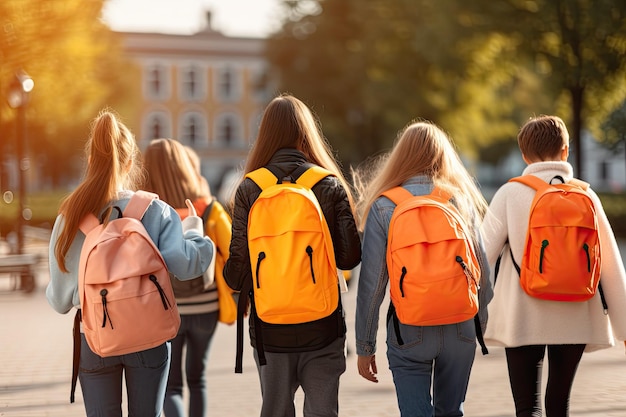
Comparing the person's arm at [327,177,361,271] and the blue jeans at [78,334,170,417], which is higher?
the person's arm at [327,177,361,271]

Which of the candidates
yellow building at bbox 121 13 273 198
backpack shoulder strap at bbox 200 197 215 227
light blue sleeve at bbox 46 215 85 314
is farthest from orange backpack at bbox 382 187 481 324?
yellow building at bbox 121 13 273 198

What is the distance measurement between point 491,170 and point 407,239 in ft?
278

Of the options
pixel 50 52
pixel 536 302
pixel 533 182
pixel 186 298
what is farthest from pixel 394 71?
pixel 536 302

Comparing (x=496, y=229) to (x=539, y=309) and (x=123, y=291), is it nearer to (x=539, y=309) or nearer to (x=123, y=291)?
(x=539, y=309)

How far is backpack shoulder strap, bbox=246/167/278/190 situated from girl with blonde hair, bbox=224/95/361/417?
30 millimetres

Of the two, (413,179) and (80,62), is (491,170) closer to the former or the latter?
(80,62)

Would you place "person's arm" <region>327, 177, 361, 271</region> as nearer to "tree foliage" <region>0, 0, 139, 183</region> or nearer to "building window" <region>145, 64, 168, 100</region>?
"tree foliage" <region>0, 0, 139, 183</region>

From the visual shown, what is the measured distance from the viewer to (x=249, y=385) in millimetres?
7555

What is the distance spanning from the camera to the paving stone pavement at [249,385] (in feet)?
21.6

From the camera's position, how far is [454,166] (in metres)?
4.29

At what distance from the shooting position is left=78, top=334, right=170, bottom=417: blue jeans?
392cm

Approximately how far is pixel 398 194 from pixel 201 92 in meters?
81.7

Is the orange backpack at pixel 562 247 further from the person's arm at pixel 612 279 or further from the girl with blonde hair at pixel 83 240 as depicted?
the girl with blonde hair at pixel 83 240

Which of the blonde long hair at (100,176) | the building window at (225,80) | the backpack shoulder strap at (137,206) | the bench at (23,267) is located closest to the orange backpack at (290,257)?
the backpack shoulder strap at (137,206)
